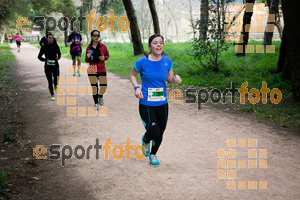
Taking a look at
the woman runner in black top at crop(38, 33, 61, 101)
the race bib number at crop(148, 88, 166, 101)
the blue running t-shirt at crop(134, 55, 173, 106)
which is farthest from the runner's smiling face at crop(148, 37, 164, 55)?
the woman runner in black top at crop(38, 33, 61, 101)

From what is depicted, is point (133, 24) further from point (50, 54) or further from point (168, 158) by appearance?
point (168, 158)

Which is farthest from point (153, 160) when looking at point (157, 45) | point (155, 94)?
point (157, 45)

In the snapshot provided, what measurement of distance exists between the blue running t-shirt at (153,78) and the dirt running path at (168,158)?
1.21 m

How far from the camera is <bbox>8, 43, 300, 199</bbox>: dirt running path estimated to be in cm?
405

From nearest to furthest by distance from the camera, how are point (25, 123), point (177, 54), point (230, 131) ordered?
point (230, 131), point (25, 123), point (177, 54)

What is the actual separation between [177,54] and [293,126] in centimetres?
1382

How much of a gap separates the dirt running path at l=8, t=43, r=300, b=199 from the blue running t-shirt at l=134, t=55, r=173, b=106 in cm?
121

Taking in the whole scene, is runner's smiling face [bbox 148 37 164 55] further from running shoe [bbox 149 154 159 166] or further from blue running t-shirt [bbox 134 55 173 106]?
running shoe [bbox 149 154 159 166]

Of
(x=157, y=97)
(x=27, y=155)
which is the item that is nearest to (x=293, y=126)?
(x=157, y=97)

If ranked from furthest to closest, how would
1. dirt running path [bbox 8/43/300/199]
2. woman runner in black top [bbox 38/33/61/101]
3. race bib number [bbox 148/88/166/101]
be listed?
woman runner in black top [bbox 38/33/61/101]
race bib number [bbox 148/88/166/101]
dirt running path [bbox 8/43/300/199]

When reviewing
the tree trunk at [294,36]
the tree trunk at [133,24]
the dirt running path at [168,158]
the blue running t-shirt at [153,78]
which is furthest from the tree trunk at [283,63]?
the tree trunk at [133,24]

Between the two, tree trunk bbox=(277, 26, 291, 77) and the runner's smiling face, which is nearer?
the runner's smiling face

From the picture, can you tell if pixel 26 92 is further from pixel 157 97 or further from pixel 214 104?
pixel 157 97

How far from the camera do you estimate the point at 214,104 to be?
30.8 ft
